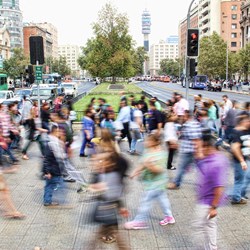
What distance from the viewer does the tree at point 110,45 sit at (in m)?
57.1

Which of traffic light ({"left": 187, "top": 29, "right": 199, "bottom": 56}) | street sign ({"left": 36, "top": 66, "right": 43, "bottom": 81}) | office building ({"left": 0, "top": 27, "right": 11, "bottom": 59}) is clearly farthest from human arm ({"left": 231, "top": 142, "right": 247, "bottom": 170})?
office building ({"left": 0, "top": 27, "right": 11, "bottom": 59})

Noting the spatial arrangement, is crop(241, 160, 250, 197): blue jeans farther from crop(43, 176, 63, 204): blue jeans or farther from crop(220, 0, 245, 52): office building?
crop(220, 0, 245, 52): office building

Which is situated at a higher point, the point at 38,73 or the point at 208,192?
the point at 38,73

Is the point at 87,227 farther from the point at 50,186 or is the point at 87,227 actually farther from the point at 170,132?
the point at 170,132

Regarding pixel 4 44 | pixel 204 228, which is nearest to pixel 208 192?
pixel 204 228

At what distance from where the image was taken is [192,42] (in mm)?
15008

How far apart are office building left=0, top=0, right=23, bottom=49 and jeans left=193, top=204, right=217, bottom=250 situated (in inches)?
5545

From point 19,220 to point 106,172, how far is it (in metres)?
2.72

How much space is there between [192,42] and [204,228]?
36.2 feet

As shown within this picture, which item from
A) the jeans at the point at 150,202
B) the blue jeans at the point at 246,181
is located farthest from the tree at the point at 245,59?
the jeans at the point at 150,202

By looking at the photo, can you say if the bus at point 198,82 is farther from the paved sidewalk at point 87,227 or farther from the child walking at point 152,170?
the child walking at point 152,170

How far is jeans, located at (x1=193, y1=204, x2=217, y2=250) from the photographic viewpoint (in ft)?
16.3

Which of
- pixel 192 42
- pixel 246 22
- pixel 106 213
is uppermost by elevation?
pixel 246 22

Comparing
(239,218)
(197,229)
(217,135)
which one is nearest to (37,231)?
(197,229)
